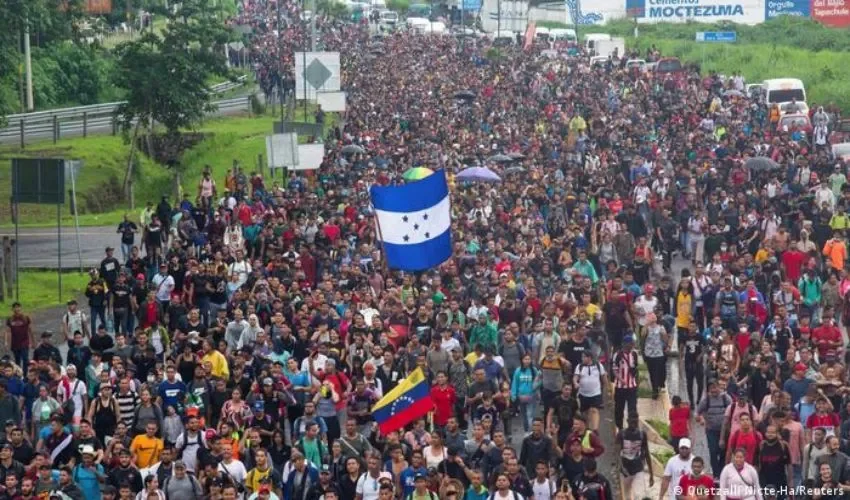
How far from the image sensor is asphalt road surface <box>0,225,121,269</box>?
35469mm

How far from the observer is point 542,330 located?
21.6 meters

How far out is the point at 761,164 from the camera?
1431 inches

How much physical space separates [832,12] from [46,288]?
70086mm

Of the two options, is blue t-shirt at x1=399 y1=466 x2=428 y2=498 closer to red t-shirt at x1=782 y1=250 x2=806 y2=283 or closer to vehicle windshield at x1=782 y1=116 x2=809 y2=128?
red t-shirt at x1=782 y1=250 x2=806 y2=283

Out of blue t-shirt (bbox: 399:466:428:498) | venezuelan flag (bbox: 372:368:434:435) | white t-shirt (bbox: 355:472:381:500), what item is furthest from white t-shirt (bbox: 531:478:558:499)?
venezuelan flag (bbox: 372:368:434:435)

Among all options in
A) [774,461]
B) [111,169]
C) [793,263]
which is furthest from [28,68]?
[774,461]

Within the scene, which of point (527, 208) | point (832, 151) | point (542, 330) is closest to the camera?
point (542, 330)

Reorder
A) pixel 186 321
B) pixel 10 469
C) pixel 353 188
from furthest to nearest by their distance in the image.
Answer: pixel 353 188 → pixel 186 321 → pixel 10 469

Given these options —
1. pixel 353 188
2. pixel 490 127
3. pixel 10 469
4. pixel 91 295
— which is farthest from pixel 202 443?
pixel 490 127

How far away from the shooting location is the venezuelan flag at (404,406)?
1819 centimetres

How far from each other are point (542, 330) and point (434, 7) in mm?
103953

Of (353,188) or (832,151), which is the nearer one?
(353,188)

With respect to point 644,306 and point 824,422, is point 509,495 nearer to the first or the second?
point 824,422

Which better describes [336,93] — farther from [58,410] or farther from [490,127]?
[58,410]
